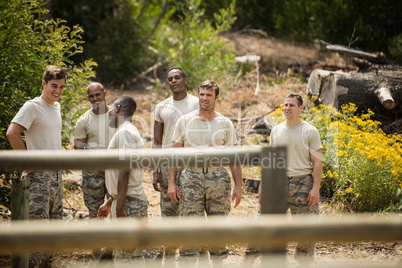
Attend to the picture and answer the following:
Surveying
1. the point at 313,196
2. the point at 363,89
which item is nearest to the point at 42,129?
the point at 313,196

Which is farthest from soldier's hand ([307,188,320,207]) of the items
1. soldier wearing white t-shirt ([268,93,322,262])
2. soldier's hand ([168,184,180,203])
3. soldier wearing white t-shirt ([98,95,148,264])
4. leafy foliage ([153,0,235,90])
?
leafy foliage ([153,0,235,90])

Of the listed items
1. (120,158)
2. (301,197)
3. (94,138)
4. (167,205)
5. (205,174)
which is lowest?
(167,205)

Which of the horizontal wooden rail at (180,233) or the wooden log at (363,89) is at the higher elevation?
the wooden log at (363,89)

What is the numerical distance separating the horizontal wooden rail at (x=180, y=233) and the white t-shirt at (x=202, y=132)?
242 centimetres

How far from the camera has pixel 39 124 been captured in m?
4.32

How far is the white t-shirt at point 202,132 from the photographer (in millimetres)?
4453

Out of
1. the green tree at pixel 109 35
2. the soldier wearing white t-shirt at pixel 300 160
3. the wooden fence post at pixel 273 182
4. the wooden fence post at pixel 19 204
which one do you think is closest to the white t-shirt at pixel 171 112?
the soldier wearing white t-shirt at pixel 300 160

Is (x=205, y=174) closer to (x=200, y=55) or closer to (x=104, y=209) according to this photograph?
(x=104, y=209)

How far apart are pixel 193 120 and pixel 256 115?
5.37 m

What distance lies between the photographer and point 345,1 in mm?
12203

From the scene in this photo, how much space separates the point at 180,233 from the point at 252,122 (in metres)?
7.58

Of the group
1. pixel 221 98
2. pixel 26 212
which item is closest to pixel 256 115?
pixel 221 98

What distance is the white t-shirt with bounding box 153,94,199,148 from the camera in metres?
4.91

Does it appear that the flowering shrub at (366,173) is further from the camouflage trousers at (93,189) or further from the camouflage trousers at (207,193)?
the camouflage trousers at (93,189)
